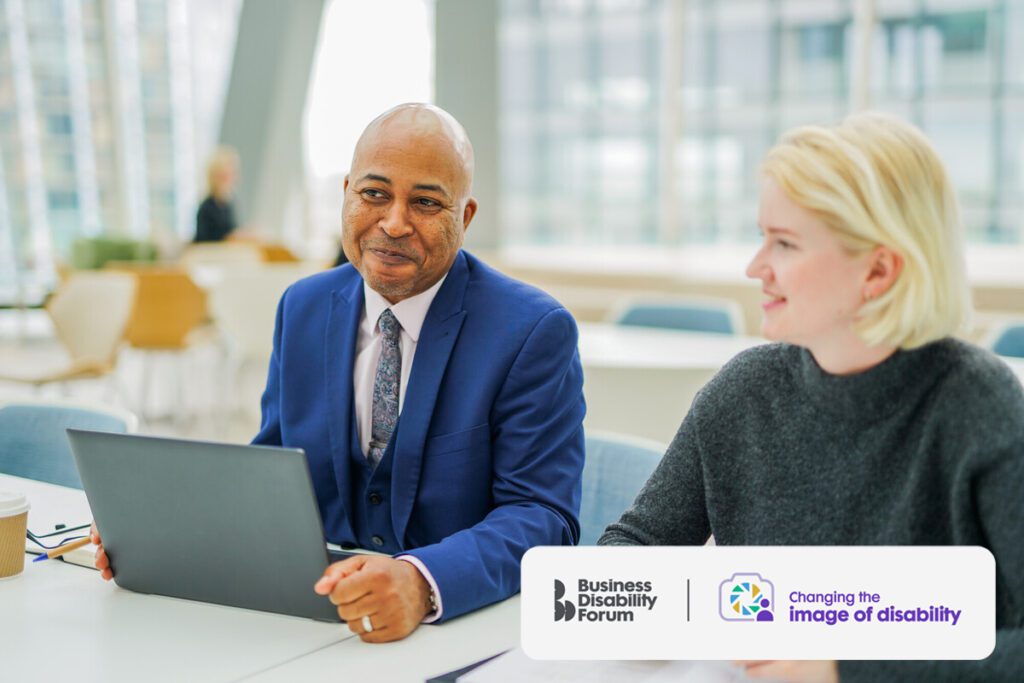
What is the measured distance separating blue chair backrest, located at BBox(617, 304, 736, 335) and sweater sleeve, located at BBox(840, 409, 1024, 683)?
324 cm

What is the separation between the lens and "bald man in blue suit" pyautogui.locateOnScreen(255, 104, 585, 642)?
1.71 meters

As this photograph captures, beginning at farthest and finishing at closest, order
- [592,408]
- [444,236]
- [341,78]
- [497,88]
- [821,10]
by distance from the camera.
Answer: [341,78]
[497,88]
[821,10]
[592,408]
[444,236]

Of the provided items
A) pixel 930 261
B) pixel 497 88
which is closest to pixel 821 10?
pixel 497 88

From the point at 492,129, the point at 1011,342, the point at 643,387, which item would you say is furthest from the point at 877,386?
the point at 492,129

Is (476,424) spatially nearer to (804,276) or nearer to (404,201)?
(404,201)

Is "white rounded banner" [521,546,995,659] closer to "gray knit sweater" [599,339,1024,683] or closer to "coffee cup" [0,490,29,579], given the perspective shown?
"gray knit sweater" [599,339,1024,683]

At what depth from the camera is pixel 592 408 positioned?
11.2 ft

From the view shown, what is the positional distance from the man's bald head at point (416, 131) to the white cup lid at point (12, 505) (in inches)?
28.3

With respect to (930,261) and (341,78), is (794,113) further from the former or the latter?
(930,261)

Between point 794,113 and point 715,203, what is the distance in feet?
2.34

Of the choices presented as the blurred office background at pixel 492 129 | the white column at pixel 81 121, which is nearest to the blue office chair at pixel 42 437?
the blurred office background at pixel 492 129

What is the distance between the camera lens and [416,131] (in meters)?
1.71

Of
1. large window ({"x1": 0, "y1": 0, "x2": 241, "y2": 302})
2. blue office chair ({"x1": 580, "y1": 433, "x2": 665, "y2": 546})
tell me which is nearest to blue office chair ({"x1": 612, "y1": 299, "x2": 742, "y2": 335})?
blue office chair ({"x1": 580, "y1": 433, "x2": 665, "y2": 546})

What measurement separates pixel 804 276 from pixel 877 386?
0.15 metres
